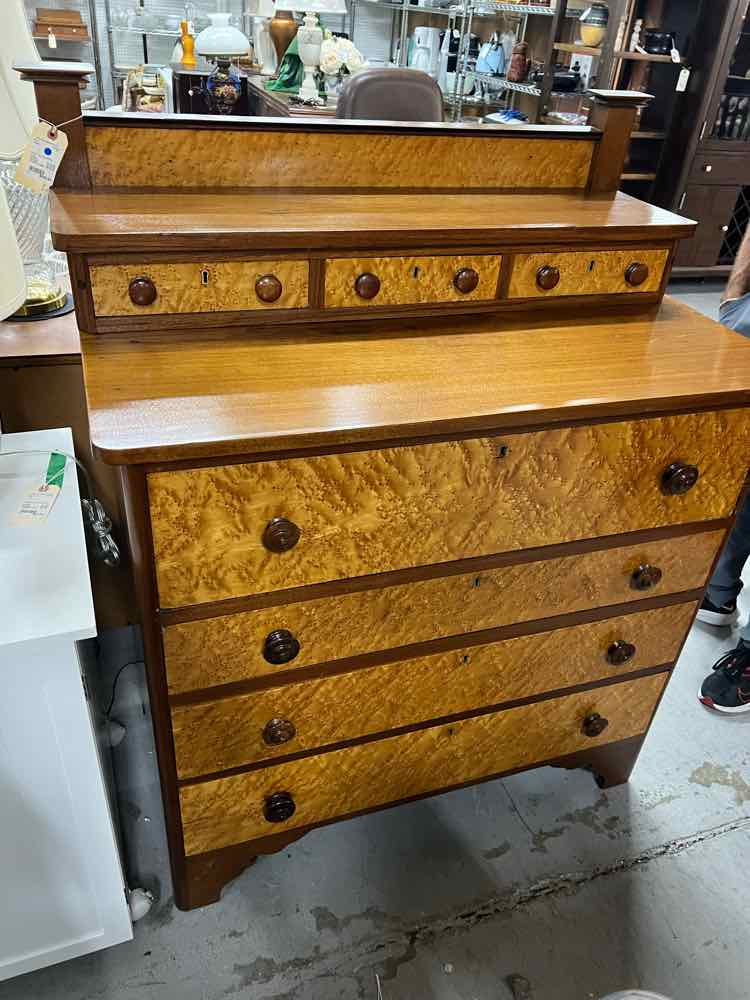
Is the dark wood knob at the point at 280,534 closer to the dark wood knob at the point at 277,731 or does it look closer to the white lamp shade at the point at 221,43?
the dark wood knob at the point at 277,731

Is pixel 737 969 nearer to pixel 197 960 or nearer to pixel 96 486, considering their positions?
pixel 197 960

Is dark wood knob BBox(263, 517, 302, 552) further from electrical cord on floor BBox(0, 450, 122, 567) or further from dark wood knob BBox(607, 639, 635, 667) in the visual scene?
dark wood knob BBox(607, 639, 635, 667)

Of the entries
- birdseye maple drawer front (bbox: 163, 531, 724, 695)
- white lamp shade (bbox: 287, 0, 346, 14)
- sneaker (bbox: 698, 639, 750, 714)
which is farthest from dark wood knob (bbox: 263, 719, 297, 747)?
white lamp shade (bbox: 287, 0, 346, 14)

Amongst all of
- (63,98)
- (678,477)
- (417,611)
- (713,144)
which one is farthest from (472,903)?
(713,144)

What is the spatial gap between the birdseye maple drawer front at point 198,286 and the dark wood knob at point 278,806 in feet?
2.70

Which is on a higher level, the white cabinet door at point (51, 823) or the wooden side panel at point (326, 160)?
the wooden side panel at point (326, 160)

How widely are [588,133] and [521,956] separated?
1566mm

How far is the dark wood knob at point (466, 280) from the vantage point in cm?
126

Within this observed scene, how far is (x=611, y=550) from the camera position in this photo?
4.22 feet

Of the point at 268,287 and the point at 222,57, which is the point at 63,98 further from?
the point at 222,57

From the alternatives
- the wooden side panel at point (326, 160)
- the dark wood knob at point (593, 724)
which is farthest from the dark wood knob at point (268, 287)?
the dark wood knob at point (593, 724)

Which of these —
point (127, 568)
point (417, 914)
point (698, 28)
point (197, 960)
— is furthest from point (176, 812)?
point (698, 28)

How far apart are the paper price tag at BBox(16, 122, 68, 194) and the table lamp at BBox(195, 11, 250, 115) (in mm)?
1626

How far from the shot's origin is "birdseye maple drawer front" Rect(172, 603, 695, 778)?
120cm
